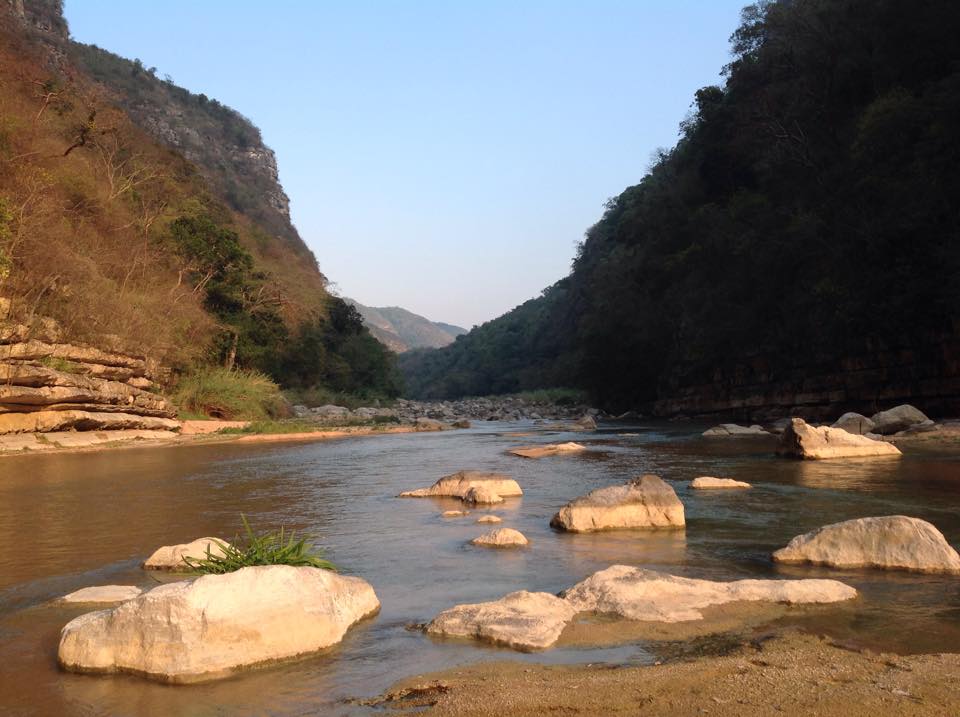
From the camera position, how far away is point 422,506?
1051cm

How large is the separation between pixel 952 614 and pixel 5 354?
20.4m

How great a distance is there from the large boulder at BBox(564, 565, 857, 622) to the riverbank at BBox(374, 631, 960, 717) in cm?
85

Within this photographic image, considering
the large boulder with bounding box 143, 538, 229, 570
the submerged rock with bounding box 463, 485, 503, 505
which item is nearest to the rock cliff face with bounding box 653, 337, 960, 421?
the submerged rock with bounding box 463, 485, 503, 505

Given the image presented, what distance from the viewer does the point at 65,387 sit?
20.4m

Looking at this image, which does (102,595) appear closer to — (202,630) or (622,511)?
(202,630)

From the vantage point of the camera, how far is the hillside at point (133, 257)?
72.6 ft

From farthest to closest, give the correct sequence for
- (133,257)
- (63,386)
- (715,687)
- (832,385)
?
(832,385) → (133,257) → (63,386) → (715,687)

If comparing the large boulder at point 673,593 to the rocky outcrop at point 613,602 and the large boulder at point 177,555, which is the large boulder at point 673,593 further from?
the large boulder at point 177,555

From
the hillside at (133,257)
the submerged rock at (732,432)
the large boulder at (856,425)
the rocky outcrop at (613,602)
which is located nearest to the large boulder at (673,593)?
the rocky outcrop at (613,602)

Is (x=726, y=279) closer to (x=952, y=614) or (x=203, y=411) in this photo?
(x=203, y=411)

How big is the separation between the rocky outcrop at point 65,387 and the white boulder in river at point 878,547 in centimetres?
1868

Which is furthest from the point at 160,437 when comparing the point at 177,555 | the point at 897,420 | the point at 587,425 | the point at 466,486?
the point at 897,420

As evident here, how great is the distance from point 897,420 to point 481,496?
51.2 ft

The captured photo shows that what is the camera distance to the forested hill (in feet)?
85.4
